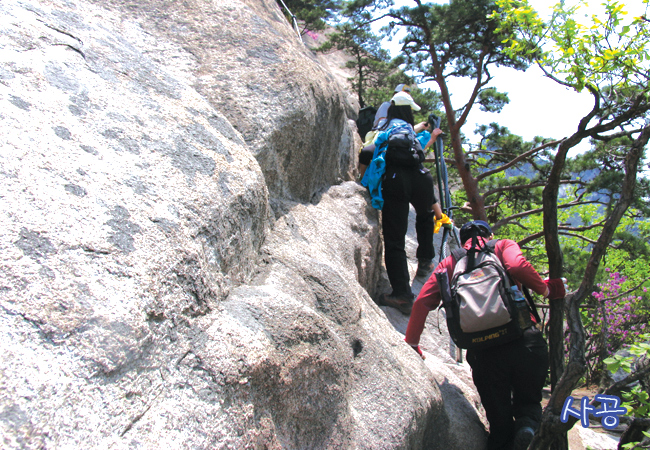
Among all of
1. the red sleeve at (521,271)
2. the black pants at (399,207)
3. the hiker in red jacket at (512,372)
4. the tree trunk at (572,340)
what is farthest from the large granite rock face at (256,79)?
the tree trunk at (572,340)

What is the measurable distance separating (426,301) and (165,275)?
8.22 feet

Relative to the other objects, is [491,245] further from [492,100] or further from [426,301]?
[492,100]

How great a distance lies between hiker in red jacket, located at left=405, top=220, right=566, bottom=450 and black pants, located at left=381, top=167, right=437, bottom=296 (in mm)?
1612

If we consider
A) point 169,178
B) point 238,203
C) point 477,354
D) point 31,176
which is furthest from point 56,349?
point 477,354

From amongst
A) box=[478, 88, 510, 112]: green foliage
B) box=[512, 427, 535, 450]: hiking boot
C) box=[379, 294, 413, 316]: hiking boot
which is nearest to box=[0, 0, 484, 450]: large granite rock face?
box=[512, 427, 535, 450]: hiking boot

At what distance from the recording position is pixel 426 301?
3.85 metres

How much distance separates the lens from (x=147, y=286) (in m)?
1.82

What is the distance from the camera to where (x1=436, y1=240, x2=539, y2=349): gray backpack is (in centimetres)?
331

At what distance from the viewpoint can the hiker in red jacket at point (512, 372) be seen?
3422 millimetres

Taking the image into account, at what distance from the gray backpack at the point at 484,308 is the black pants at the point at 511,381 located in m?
0.16

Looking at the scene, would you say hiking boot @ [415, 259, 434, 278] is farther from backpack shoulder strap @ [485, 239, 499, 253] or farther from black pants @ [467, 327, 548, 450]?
black pants @ [467, 327, 548, 450]

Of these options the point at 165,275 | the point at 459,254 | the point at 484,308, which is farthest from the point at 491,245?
the point at 165,275

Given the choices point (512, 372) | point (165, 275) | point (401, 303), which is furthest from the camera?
point (401, 303)

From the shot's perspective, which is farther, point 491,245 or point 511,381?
point 491,245
